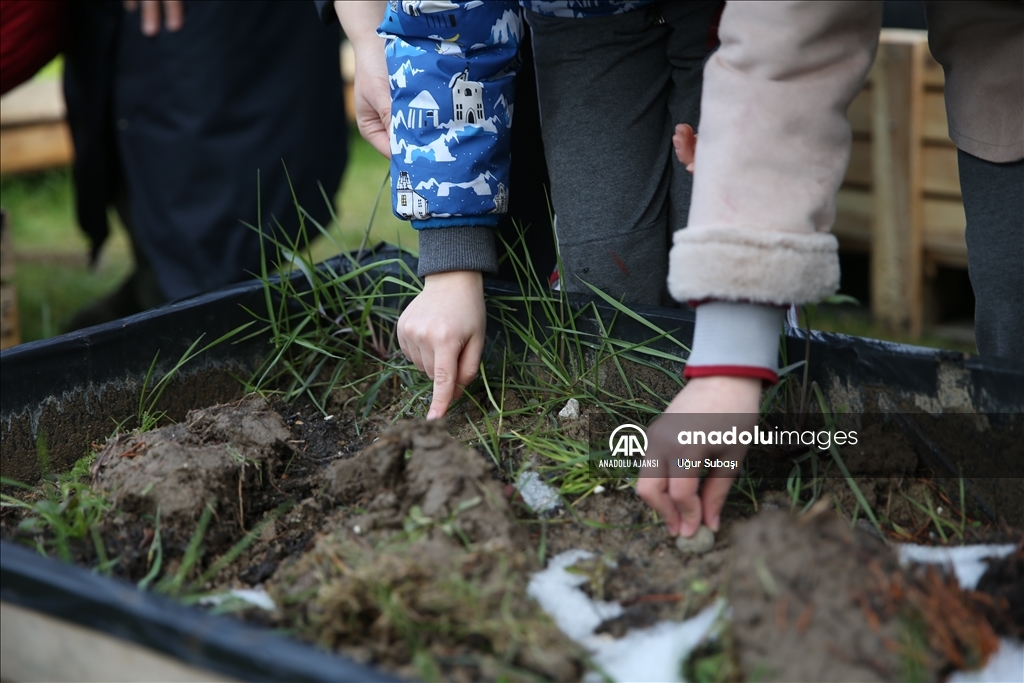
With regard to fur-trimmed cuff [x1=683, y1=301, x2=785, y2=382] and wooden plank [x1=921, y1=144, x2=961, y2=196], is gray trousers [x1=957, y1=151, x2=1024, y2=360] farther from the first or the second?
wooden plank [x1=921, y1=144, x2=961, y2=196]

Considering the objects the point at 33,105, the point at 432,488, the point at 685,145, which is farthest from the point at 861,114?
the point at 33,105

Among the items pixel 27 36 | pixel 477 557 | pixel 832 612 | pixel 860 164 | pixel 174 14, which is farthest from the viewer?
pixel 860 164

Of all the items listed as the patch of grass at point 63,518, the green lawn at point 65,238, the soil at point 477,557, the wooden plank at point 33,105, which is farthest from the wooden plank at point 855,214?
the wooden plank at point 33,105

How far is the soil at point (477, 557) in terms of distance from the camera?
2.64ft

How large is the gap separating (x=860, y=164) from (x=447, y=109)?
1.96 meters

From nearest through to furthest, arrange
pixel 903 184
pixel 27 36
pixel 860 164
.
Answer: pixel 27 36 → pixel 903 184 → pixel 860 164

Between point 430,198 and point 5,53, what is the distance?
1.33 metres

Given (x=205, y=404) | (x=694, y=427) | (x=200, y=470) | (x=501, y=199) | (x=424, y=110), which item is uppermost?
(x=424, y=110)

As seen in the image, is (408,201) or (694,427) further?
(408,201)

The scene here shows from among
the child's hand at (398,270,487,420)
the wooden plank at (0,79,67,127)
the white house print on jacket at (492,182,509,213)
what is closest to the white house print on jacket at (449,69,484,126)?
the white house print on jacket at (492,182,509,213)

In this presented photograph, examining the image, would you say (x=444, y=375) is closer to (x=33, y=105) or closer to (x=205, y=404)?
(x=205, y=404)

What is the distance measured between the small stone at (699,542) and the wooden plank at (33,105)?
3.26 meters

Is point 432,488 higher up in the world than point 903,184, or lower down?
higher up

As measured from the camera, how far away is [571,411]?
135cm
